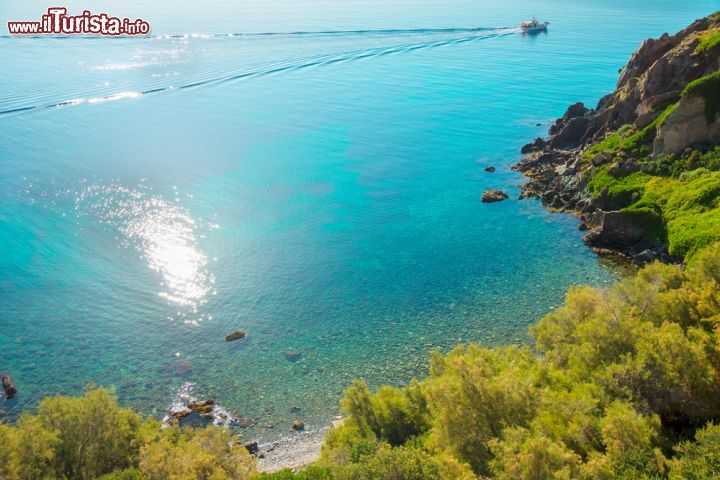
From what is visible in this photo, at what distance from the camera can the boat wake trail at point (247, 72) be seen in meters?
107

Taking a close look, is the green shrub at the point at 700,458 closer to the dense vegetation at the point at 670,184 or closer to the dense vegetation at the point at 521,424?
the dense vegetation at the point at 521,424

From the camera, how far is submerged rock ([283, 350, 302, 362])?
46.0 meters

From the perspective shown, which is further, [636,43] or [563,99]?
[636,43]

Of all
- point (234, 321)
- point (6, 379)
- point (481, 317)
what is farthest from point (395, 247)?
point (6, 379)

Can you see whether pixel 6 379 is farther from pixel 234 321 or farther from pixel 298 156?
pixel 298 156

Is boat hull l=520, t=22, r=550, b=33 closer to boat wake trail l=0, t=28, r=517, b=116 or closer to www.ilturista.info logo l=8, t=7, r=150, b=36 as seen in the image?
boat wake trail l=0, t=28, r=517, b=116

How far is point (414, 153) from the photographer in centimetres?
8850

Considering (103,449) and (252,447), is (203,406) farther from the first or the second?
(103,449)

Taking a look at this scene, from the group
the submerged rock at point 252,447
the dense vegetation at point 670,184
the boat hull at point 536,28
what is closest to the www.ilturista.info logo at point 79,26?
the boat hull at point 536,28

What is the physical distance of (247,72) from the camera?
417ft

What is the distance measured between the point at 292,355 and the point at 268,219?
1068 inches

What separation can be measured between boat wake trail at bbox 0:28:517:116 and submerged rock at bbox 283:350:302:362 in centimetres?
8647

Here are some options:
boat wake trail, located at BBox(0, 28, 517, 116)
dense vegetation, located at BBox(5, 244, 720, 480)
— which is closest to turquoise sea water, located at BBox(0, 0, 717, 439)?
boat wake trail, located at BBox(0, 28, 517, 116)

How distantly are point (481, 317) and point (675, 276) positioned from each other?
Result: 55.9 ft
